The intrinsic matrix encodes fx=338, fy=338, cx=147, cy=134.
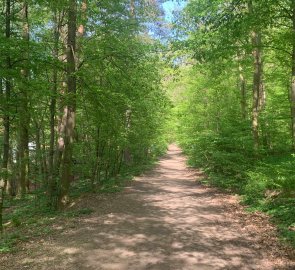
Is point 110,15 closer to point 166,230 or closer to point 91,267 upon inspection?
point 166,230

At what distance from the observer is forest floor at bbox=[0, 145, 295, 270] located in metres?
6.27

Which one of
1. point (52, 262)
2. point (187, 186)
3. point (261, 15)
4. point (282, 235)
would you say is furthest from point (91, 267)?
point (187, 186)

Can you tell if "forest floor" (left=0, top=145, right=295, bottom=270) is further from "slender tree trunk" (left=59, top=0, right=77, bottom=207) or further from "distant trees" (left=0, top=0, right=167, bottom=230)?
"distant trees" (left=0, top=0, right=167, bottom=230)

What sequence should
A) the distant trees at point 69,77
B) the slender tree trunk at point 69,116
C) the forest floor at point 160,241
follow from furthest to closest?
the slender tree trunk at point 69,116 < the distant trees at point 69,77 < the forest floor at point 160,241

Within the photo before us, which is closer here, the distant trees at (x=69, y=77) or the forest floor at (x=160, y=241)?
the forest floor at (x=160, y=241)

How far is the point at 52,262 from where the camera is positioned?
6.35 meters

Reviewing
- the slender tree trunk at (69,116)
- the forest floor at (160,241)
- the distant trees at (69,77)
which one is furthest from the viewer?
the slender tree trunk at (69,116)

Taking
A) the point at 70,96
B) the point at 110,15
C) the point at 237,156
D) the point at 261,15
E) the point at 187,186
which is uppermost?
the point at 110,15

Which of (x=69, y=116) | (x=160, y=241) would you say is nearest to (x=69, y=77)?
(x=69, y=116)

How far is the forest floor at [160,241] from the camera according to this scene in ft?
20.6

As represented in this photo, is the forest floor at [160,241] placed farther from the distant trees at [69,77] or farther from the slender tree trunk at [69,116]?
the distant trees at [69,77]

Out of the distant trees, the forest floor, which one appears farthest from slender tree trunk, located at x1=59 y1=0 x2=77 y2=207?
the forest floor

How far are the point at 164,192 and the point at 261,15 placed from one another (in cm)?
828

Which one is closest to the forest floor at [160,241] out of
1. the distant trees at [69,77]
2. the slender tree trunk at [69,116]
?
the slender tree trunk at [69,116]
